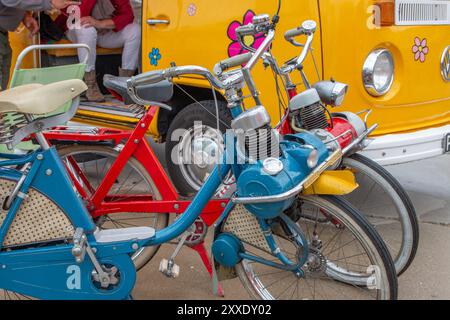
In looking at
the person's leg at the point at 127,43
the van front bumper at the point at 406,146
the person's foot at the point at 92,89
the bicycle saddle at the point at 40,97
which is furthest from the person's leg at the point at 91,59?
the van front bumper at the point at 406,146

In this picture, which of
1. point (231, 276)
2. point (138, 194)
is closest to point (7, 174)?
point (138, 194)

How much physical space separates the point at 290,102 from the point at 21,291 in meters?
1.54

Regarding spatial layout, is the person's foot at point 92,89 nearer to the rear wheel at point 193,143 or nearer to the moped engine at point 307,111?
the rear wheel at point 193,143

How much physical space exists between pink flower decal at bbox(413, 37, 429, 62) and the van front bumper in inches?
18.3

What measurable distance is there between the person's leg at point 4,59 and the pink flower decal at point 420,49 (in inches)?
117

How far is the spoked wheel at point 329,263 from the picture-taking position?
7.95 feet

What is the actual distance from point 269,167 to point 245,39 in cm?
154

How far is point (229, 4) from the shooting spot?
3.77 m

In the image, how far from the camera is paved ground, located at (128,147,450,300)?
3.25 m

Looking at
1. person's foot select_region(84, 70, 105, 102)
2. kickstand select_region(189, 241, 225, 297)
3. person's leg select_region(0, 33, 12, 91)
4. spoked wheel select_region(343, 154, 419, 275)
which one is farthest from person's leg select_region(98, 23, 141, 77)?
spoked wheel select_region(343, 154, 419, 275)

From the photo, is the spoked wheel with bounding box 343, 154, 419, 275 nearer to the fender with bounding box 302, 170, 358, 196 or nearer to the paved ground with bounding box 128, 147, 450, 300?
the paved ground with bounding box 128, 147, 450, 300

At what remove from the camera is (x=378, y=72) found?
11.8ft

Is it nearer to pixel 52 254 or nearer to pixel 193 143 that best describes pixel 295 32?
pixel 193 143

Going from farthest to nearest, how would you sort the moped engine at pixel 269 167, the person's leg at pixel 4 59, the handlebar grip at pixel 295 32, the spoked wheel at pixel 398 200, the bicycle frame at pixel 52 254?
the person's leg at pixel 4 59 → the spoked wheel at pixel 398 200 → the handlebar grip at pixel 295 32 → the bicycle frame at pixel 52 254 → the moped engine at pixel 269 167
